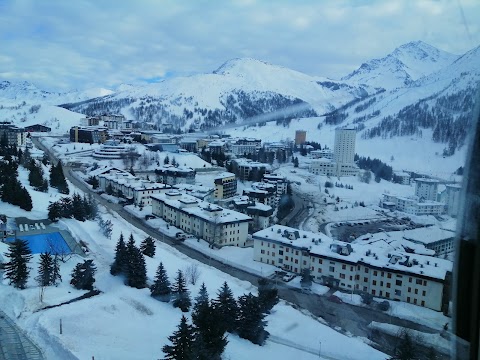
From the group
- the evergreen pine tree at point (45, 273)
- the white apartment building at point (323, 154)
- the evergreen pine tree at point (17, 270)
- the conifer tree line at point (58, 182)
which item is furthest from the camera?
the white apartment building at point (323, 154)

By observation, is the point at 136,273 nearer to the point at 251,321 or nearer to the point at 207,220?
the point at 251,321

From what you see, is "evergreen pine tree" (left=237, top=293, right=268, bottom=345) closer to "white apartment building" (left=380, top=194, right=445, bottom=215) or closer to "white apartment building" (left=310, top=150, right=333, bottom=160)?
"white apartment building" (left=380, top=194, right=445, bottom=215)

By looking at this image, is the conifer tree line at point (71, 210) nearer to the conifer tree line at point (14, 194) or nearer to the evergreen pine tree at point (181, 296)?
the conifer tree line at point (14, 194)

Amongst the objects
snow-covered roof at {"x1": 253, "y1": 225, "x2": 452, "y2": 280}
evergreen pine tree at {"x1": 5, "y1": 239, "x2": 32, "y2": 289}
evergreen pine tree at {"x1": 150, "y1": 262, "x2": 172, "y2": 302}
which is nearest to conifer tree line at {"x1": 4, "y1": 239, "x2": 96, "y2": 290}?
evergreen pine tree at {"x1": 5, "y1": 239, "x2": 32, "y2": 289}

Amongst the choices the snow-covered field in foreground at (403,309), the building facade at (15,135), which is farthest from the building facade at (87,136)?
the snow-covered field in foreground at (403,309)

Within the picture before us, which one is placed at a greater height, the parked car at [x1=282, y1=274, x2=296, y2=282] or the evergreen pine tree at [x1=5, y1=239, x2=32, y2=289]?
the evergreen pine tree at [x1=5, y1=239, x2=32, y2=289]

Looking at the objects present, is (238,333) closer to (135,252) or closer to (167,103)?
(135,252)

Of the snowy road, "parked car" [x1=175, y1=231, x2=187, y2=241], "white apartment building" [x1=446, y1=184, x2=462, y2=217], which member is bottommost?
"parked car" [x1=175, y1=231, x2=187, y2=241]
